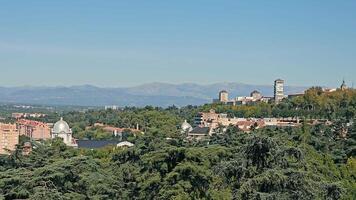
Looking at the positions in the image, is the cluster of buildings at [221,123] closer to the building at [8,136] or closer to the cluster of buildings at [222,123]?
the cluster of buildings at [222,123]

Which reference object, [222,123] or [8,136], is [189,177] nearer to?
[8,136]

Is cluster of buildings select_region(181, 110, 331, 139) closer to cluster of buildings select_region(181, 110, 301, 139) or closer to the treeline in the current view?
cluster of buildings select_region(181, 110, 301, 139)

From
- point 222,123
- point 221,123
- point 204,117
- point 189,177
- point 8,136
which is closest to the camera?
point 189,177

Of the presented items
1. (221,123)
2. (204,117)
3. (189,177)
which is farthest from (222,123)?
(189,177)

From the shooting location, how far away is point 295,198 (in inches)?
723

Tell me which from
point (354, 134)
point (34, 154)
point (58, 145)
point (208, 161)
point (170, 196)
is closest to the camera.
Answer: point (170, 196)

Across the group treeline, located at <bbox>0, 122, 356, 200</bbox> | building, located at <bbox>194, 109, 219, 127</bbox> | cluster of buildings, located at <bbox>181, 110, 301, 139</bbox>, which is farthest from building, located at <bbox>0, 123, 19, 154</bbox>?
treeline, located at <bbox>0, 122, 356, 200</bbox>

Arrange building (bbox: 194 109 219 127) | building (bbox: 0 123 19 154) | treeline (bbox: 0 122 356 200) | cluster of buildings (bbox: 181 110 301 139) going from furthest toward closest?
building (bbox: 194 109 219 127)
building (bbox: 0 123 19 154)
cluster of buildings (bbox: 181 110 301 139)
treeline (bbox: 0 122 356 200)

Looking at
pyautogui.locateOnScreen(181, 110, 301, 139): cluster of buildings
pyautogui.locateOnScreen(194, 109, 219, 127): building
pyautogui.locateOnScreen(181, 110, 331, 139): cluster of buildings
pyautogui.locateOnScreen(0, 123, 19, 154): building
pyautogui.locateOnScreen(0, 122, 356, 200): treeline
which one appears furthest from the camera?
pyautogui.locateOnScreen(194, 109, 219, 127): building

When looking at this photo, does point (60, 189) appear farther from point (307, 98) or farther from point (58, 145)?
point (307, 98)

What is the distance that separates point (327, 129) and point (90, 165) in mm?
33465

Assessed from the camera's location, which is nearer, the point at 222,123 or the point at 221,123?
the point at 221,123

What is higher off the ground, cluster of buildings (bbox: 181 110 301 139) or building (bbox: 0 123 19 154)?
cluster of buildings (bbox: 181 110 301 139)

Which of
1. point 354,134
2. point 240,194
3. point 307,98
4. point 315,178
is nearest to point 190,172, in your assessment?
point 240,194
